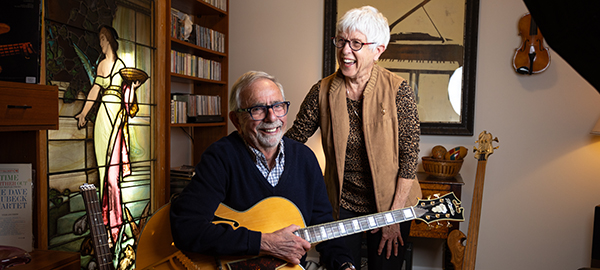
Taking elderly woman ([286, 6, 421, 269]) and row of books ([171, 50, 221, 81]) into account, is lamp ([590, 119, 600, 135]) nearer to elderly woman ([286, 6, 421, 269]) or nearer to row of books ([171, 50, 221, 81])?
elderly woman ([286, 6, 421, 269])

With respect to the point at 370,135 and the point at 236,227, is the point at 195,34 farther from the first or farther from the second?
the point at 236,227

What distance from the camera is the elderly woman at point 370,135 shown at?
70.4 inches

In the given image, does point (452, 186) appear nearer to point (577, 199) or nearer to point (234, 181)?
point (577, 199)

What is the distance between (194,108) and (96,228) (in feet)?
6.49

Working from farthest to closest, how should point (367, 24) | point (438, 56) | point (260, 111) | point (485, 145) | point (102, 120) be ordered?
1. point (438, 56)
2. point (102, 120)
3. point (485, 145)
4. point (367, 24)
5. point (260, 111)

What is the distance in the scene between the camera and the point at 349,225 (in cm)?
154

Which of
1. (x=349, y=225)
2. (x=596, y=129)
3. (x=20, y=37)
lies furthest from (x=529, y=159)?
(x=20, y=37)

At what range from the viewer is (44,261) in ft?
5.31

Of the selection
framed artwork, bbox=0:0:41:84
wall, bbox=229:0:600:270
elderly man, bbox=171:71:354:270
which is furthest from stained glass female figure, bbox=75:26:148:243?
wall, bbox=229:0:600:270

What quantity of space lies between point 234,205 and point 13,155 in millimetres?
1132

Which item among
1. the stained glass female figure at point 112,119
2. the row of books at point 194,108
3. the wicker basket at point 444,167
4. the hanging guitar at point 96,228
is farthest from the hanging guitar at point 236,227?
the row of books at point 194,108

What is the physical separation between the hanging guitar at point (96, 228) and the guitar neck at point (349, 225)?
28.0 inches

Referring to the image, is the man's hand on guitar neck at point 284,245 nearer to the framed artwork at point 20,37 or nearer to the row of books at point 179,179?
the framed artwork at point 20,37

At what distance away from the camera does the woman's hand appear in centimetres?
180
